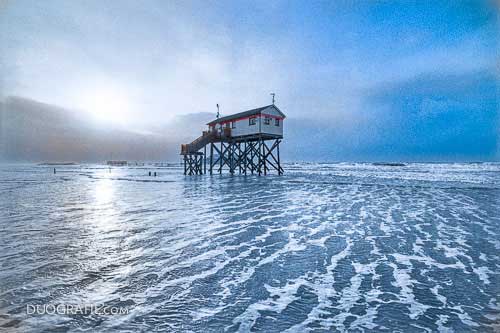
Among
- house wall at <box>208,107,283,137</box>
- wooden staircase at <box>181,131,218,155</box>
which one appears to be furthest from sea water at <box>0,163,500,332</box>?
wooden staircase at <box>181,131,218,155</box>

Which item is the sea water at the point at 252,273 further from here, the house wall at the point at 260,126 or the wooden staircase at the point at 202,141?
the wooden staircase at the point at 202,141

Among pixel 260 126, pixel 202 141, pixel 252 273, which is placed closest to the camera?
pixel 252 273

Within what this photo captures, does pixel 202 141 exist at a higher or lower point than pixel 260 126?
lower

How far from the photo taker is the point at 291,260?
4957 mm

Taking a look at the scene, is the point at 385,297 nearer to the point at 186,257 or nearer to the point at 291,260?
the point at 291,260

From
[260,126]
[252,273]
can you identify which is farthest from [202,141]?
[252,273]

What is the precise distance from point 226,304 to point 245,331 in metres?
0.62

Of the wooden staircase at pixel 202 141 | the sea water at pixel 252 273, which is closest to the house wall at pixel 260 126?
the wooden staircase at pixel 202 141

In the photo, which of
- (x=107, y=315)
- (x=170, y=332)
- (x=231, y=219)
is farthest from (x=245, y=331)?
(x=231, y=219)

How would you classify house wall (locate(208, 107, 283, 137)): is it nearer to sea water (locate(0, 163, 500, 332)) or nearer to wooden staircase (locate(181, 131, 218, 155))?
wooden staircase (locate(181, 131, 218, 155))

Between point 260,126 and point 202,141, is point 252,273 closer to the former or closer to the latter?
point 260,126

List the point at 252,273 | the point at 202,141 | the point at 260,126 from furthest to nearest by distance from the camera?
the point at 202,141 → the point at 260,126 → the point at 252,273

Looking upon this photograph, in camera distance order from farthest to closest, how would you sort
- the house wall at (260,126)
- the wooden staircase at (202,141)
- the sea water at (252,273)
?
the wooden staircase at (202,141)
the house wall at (260,126)
the sea water at (252,273)

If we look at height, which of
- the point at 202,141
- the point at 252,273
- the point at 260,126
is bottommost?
the point at 252,273
